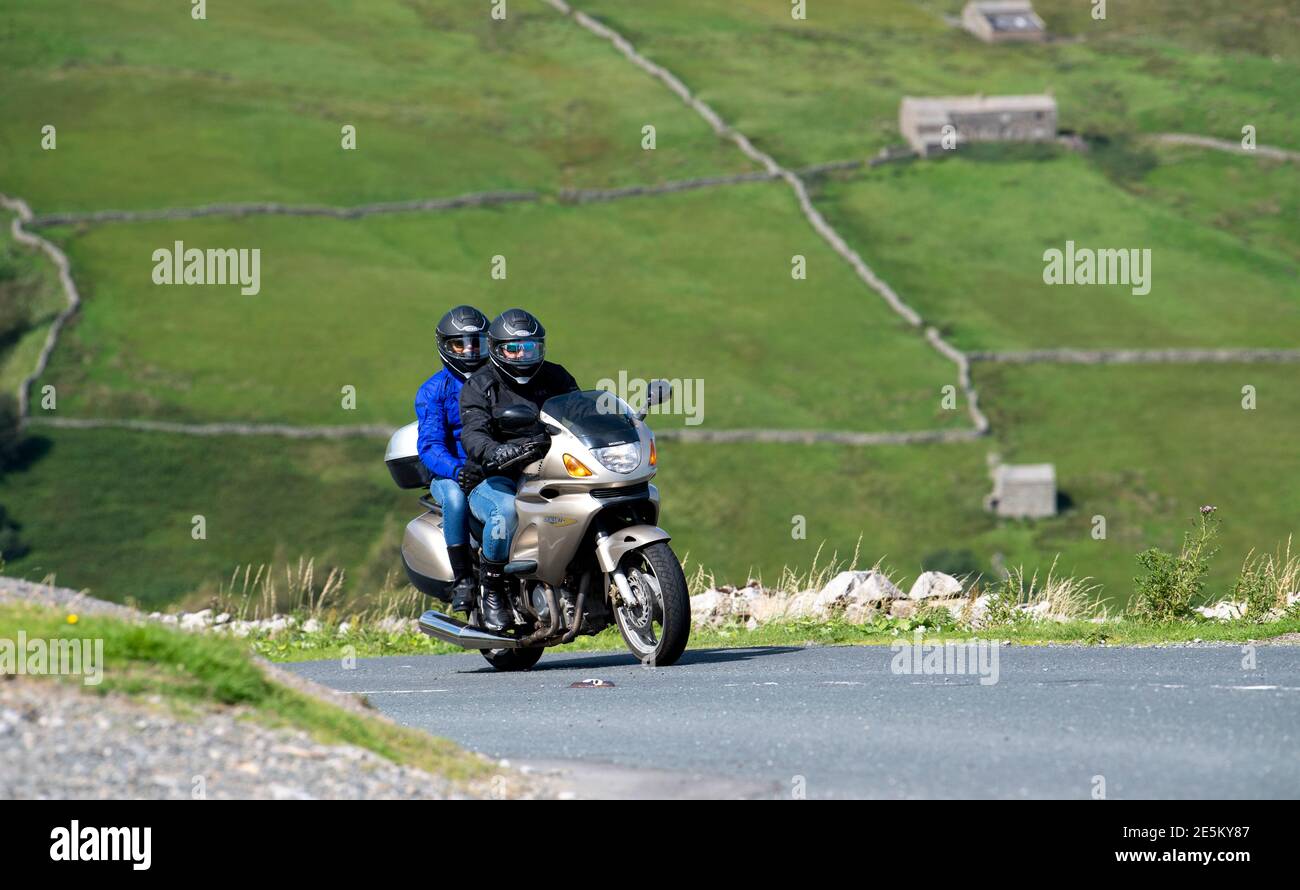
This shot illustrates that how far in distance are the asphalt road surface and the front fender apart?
80 centimetres

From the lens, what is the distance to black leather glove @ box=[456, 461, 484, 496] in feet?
41.8

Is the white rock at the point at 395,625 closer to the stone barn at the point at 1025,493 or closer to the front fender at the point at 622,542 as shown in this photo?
the front fender at the point at 622,542

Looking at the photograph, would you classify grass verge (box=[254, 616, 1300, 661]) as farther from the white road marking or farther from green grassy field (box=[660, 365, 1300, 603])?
green grassy field (box=[660, 365, 1300, 603])

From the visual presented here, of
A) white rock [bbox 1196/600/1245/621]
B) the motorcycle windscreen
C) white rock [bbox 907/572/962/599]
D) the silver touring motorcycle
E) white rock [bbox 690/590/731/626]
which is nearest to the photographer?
the silver touring motorcycle

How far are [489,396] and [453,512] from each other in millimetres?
942

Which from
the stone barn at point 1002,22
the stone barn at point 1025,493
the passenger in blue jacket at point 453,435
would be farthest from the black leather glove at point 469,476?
the stone barn at point 1002,22

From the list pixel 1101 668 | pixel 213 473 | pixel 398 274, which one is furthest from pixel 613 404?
pixel 398 274

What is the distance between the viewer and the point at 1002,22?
14825 centimetres

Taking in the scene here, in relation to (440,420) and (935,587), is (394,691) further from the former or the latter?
(935,587)

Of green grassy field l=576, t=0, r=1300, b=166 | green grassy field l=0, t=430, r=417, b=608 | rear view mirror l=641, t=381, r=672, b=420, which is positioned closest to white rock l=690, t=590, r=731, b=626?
rear view mirror l=641, t=381, r=672, b=420

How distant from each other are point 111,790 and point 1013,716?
449cm

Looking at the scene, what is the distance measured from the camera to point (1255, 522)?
71.9 metres

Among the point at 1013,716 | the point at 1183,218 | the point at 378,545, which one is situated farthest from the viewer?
the point at 1183,218

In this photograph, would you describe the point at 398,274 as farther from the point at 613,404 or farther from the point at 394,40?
the point at 613,404
